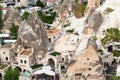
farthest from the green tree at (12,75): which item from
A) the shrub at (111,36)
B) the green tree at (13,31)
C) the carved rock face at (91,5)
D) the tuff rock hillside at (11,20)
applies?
the tuff rock hillside at (11,20)

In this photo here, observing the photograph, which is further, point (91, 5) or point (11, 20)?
point (11, 20)

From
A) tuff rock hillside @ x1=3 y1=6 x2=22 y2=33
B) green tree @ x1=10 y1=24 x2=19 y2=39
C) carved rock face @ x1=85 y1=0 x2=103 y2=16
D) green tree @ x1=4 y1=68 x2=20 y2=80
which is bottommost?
green tree @ x1=4 y1=68 x2=20 y2=80

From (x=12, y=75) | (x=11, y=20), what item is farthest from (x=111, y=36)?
(x=11, y=20)

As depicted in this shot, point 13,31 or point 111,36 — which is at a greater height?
point 111,36

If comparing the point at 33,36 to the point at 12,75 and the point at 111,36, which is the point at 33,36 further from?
the point at 111,36

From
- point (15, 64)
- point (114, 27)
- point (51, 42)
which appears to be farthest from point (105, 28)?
point (15, 64)

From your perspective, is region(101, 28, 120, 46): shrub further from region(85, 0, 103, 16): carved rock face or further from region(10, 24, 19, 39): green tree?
region(10, 24, 19, 39): green tree

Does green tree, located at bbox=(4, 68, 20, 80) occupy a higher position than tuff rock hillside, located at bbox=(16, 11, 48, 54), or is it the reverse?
tuff rock hillside, located at bbox=(16, 11, 48, 54)

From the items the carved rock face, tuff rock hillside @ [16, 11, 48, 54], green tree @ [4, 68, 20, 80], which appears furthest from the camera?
the carved rock face

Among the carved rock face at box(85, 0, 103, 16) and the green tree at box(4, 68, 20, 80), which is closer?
the green tree at box(4, 68, 20, 80)

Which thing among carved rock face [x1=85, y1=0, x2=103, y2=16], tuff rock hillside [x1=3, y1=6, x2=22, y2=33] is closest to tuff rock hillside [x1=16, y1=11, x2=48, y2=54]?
carved rock face [x1=85, y1=0, x2=103, y2=16]
